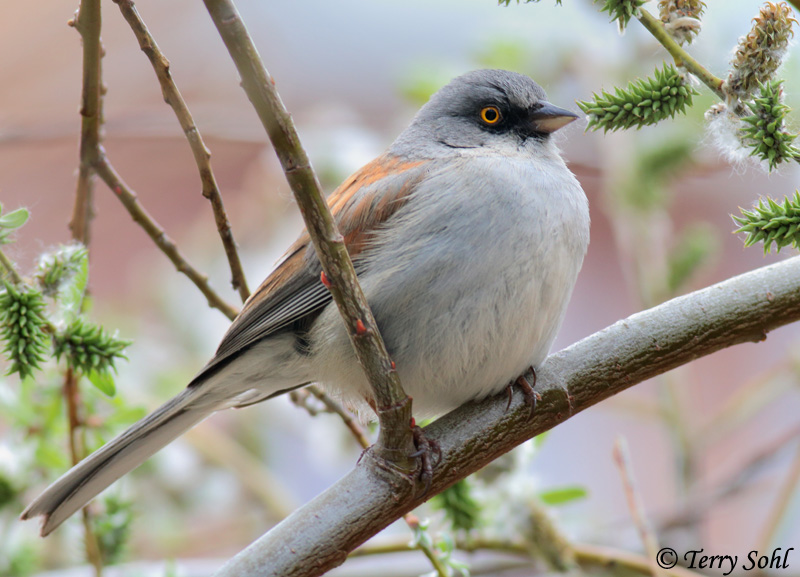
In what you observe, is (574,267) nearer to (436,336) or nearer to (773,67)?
(436,336)

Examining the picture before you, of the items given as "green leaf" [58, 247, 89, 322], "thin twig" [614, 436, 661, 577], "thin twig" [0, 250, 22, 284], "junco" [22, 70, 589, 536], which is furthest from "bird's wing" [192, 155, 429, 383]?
"thin twig" [614, 436, 661, 577]

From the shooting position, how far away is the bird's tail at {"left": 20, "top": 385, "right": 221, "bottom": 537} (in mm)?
2078

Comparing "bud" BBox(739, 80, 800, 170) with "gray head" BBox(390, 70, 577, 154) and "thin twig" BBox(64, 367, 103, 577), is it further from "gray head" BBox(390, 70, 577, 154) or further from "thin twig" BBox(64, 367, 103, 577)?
"thin twig" BBox(64, 367, 103, 577)

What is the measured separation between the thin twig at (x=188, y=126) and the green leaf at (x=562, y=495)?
3.73 ft

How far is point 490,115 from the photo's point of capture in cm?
264

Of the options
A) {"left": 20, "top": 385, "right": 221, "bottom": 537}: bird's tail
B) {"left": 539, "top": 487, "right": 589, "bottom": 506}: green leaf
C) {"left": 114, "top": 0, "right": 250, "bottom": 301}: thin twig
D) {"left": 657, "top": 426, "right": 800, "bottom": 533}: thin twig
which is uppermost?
{"left": 114, "top": 0, "right": 250, "bottom": 301}: thin twig

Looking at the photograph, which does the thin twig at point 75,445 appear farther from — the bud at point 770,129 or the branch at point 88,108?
the bud at point 770,129

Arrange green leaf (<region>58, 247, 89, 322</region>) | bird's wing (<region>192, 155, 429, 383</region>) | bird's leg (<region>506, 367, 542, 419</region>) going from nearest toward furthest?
green leaf (<region>58, 247, 89, 322</region>) → bird's leg (<region>506, 367, 542, 419</region>) → bird's wing (<region>192, 155, 429, 383</region>)

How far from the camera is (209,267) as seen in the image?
4.29 m

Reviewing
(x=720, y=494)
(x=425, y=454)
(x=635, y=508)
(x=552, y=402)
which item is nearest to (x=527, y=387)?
(x=552, y=402)

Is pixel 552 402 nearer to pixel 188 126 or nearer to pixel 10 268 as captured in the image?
pixel 188 126

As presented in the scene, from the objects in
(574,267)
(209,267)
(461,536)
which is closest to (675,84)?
(574,267)

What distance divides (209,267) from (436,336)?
8.15 feet

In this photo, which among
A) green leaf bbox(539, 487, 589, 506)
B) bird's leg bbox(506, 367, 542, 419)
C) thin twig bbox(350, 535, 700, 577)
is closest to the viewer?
bird's leg bbox(506, 367, 542, 419)
